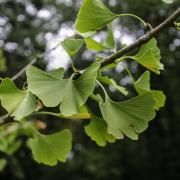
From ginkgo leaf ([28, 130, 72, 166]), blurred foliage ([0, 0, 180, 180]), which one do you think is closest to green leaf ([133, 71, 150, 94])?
ginkgo leaf ([28, 130, 72, 166])

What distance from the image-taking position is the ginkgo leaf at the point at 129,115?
1.32 ft

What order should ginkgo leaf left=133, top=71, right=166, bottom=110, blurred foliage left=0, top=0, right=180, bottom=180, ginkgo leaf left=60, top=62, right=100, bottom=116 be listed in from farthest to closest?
1. blurred foliage left=0, top=0, right=180, bottom=180
2. ginkgo leaf left=133, top=71, right=166, bottom=110
3. ginkgo leaf left=60, top=62, right=100, bottom=116

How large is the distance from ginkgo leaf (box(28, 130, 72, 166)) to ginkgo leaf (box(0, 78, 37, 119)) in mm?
148

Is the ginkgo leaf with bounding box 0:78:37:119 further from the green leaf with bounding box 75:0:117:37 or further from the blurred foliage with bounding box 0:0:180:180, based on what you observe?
the blurred foliage with bounding box 0:0:180:180

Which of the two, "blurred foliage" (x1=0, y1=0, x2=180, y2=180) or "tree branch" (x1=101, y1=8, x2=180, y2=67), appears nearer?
"tree branch" (x1=101, y1=8, x2=180, y2=67)

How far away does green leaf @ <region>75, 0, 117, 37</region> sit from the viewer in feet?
1.42

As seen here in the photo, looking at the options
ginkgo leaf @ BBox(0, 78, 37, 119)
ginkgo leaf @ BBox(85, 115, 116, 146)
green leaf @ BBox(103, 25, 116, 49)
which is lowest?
ginkgo leaf @ BBox(85, 115, 116, 146)

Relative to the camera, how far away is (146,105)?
0.42 metres

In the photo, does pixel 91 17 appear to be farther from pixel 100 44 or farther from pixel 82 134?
pixel 82 134

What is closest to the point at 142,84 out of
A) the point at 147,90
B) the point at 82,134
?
the point at 147,90

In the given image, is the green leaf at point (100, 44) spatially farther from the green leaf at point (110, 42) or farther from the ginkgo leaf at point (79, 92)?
the ginkgo leaf at point (79, 92)

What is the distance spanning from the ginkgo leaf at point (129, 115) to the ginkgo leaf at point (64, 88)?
3cm

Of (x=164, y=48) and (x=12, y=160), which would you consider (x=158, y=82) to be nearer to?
(x=164, y=48)

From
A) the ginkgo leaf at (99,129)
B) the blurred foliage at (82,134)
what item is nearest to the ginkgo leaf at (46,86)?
the ginkgo leaf at (99,129)
